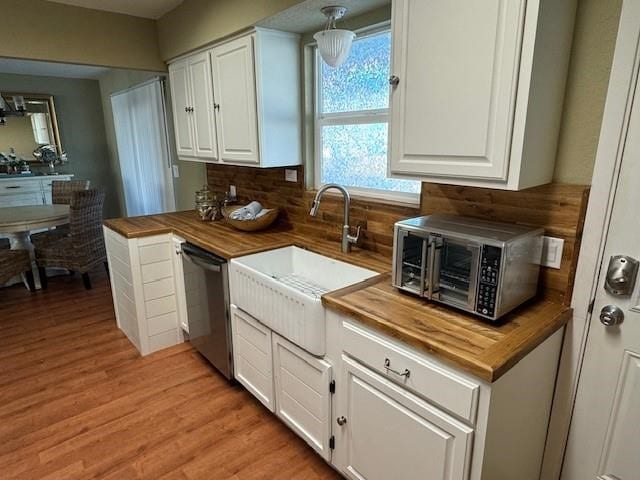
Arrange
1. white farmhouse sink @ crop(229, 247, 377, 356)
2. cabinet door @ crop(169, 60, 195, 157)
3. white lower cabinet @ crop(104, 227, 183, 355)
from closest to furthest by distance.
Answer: white farmhouse sink @ crop(229, 247, 377, 356), white lower cabinet @ crop(104, 227, 183, 355), cabinet door @ crop(169, 60, 195, 157)

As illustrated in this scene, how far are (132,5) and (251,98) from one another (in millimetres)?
1279

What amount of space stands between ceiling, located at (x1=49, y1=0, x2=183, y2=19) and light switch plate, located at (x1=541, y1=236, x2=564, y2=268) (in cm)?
273

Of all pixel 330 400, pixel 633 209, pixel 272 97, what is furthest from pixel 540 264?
pixel 272 97

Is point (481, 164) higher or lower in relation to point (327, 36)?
lower

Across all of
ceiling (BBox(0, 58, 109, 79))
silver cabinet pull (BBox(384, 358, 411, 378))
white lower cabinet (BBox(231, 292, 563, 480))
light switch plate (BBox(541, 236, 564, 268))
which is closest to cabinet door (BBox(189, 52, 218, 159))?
white lower cabinet (BBox(231, 292, 563, 480))

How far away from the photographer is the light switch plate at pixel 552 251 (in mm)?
1358

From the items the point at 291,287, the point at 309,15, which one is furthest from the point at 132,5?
the point at 291,287

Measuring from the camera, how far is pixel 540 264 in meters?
1.41

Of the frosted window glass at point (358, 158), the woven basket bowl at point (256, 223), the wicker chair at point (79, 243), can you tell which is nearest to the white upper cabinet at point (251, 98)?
the frosted window glass at point (358, 158)

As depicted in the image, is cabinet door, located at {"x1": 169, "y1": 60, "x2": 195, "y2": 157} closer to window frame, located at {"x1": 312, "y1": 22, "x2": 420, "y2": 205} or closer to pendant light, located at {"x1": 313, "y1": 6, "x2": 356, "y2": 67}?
window frame, located at {"x1": 312, "y1": 22, "x2": 420, "y2": 205}

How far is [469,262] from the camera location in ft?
4.34

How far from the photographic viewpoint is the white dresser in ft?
16.1

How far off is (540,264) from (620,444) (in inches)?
Answer: 25.6

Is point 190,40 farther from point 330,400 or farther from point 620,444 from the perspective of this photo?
point 620,444
